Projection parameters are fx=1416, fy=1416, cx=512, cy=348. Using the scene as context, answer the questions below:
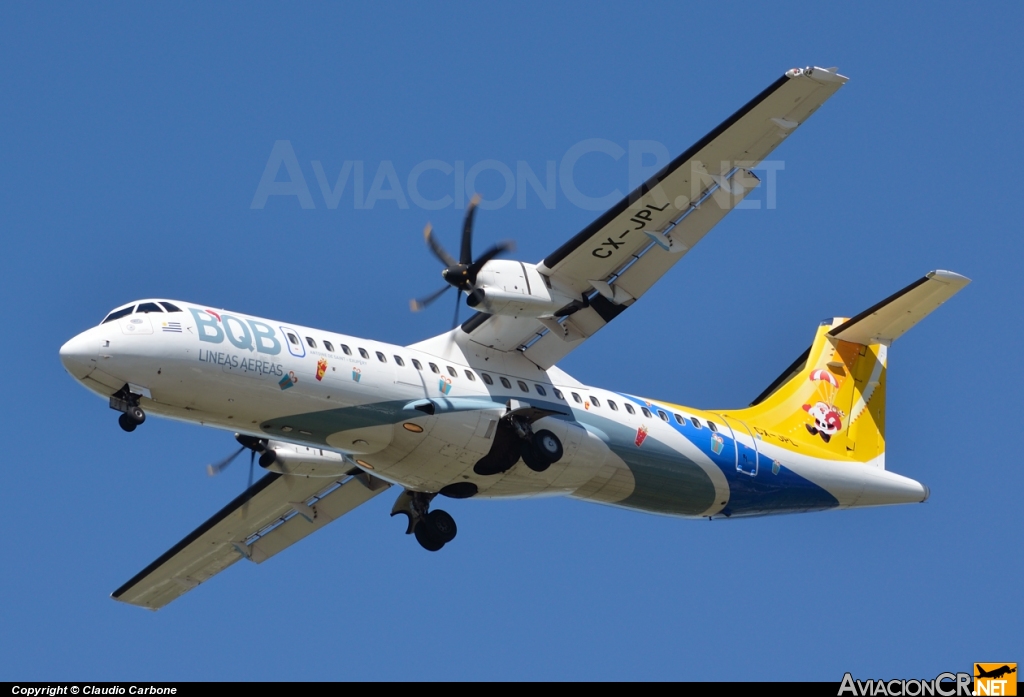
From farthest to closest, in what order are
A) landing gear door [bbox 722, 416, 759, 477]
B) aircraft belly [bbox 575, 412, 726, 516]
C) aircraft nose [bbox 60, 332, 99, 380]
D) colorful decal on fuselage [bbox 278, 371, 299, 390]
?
landing gear door [bbox 722, 416, 759, 477] < aircraft belly [bbox 575, 412, 726, 516] < colorful decal on fuselage [bbox 278, 371, 299, 390] < aircraft nose [bbox 60, 332, 99, 380]

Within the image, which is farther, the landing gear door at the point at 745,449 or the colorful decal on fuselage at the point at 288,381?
the landing gear door at the point at 745,449

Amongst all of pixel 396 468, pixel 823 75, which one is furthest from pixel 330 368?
pixel 823 75

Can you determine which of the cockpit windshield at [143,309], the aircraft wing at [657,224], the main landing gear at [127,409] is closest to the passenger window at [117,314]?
the cockpit windshield at [143,309]

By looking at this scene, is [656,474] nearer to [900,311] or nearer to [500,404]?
[500,404]

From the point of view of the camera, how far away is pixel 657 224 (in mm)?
17812

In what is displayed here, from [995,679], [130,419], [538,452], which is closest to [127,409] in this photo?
[130,419]

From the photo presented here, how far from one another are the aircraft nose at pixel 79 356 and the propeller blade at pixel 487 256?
4585 millimetres

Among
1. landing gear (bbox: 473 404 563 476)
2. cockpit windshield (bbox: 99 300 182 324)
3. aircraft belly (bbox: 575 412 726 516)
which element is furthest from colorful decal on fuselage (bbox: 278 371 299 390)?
aircraft belly (bbox: 575 412 726 516)

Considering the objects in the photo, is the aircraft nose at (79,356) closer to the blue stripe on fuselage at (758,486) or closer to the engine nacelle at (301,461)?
the engine nacelle at (301,461)

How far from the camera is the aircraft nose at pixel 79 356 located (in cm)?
1526

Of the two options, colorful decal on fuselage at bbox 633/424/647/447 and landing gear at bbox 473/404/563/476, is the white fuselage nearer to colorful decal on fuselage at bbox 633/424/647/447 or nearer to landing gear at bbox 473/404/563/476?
colorful decal on fuselage at bbox 633/424/647/447

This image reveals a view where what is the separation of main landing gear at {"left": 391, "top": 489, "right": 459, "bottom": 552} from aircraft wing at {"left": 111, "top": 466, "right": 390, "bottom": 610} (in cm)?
Answer: 104

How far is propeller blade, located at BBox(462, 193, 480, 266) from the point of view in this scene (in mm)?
17531

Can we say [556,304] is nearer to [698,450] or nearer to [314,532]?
[698,450]
